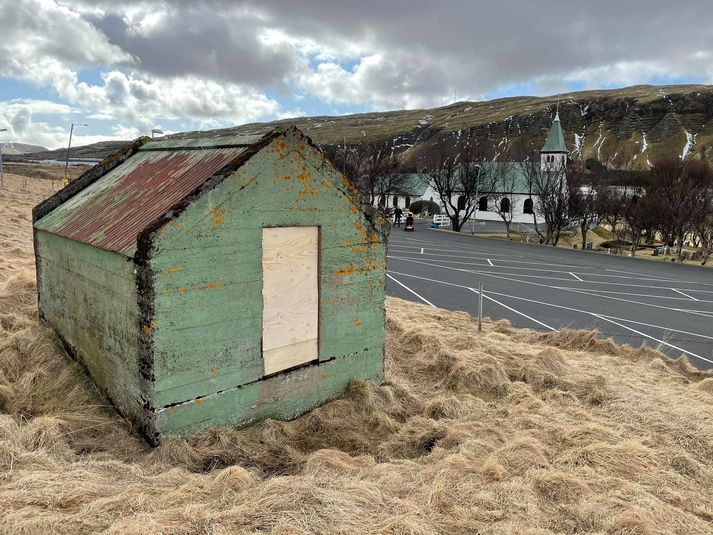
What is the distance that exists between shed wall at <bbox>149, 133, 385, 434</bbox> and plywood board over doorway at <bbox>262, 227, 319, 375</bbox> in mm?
115

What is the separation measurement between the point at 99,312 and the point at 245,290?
186 centimetres

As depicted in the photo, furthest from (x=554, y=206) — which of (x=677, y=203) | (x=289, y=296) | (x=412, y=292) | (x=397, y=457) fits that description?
(x=397, y=457)

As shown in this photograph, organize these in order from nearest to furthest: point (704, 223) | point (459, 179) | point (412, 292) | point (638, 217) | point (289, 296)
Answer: point (289, 296), point (412, 292), point (704, 223), point (638, 217), point (459, 179)

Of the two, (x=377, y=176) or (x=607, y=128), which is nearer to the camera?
(x=377, y=176)

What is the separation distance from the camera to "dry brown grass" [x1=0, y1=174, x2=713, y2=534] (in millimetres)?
3762

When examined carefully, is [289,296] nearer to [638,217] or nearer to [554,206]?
[638,217]

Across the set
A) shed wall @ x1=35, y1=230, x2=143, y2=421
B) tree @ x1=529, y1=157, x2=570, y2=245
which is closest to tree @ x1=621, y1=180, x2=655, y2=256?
tree @ x1=529, y1=157, x2=570, y2=245

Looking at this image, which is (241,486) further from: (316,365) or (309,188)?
(309,188)

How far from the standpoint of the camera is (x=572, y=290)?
20.2 meters

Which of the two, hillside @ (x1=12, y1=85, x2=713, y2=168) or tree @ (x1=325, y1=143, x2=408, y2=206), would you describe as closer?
tree @ (x1=325, y1=143, x2=408, y2=206)

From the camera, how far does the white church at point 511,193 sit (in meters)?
55.8

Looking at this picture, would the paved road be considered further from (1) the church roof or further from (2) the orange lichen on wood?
(1) the church roof

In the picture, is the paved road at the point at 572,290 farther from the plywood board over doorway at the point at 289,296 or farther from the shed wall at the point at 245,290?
the plywood board over doorway at the point at 289,296

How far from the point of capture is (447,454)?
227 inches
